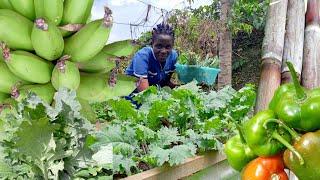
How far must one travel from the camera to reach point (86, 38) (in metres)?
1.08

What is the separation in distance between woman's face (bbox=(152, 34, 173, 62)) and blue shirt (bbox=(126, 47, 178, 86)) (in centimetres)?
3

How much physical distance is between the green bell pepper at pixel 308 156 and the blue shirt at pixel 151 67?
1988 millimetres

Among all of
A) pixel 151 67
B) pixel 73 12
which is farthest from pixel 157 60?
pixel 73 12

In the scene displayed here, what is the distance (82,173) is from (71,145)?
59 millimetres

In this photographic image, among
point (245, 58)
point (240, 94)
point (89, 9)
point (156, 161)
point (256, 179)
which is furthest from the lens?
point (245, 58)

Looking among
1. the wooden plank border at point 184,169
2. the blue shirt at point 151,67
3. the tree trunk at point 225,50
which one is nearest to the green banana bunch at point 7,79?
the wooden plank border at point 184,169

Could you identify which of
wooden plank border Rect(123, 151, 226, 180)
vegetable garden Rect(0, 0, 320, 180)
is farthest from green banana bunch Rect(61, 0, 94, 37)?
wooden plank border Rect(123, 151, 226, 180)

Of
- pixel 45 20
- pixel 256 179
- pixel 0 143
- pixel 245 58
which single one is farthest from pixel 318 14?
pixel 245 58

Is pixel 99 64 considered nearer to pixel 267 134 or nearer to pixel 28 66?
pixel 28 66

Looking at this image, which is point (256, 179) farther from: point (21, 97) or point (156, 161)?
point (156, 161)

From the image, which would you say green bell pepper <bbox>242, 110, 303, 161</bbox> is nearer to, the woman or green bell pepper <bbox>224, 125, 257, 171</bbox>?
green bell pepper <bbox>224, 125, 257, 171</bbox>

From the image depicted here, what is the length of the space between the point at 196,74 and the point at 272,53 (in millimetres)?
1691

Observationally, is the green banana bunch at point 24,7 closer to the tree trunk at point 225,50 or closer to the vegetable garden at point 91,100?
the vegetable garden at point 91,100

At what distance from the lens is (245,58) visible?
21.1ft
